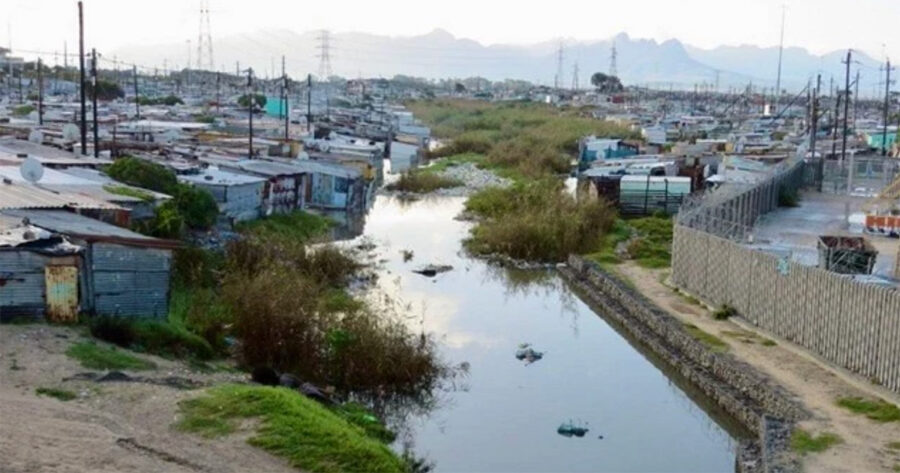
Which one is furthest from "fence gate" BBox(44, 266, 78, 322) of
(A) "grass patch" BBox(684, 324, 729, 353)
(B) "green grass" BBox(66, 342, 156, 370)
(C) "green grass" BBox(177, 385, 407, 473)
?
(A) "grass patch" BBox(684, 324, 729, 353)

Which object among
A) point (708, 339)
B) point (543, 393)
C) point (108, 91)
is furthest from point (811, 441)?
point (108, 91)

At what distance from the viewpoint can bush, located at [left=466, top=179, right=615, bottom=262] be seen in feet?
85.2

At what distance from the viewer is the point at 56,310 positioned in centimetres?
1306

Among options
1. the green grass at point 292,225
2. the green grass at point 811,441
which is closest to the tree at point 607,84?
the green grass at point 292,225

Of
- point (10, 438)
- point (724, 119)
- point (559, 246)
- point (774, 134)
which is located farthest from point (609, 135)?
point (10, 438)

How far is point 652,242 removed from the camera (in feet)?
86.3

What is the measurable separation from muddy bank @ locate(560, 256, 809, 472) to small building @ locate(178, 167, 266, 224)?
9006 mm

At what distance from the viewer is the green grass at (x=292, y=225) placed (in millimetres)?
24859

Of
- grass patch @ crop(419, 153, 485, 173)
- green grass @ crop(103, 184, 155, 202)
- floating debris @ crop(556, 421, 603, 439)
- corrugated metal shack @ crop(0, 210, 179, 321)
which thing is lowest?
floating debris @ crop(556, 421, 603, 439)

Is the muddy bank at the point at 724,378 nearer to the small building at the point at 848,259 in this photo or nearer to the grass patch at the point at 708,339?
the grass patch at the point at 708,339

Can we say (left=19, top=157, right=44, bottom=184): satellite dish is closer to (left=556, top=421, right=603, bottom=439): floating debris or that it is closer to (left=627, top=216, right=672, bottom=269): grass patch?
(left=556, top=421, right=603, bottom=439): floating debris

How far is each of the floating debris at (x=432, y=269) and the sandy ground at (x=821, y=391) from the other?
6.84 metres

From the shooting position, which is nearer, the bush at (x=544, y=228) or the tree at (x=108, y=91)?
the bush at (x=544, y=228)

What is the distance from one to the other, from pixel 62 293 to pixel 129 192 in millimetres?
6137
